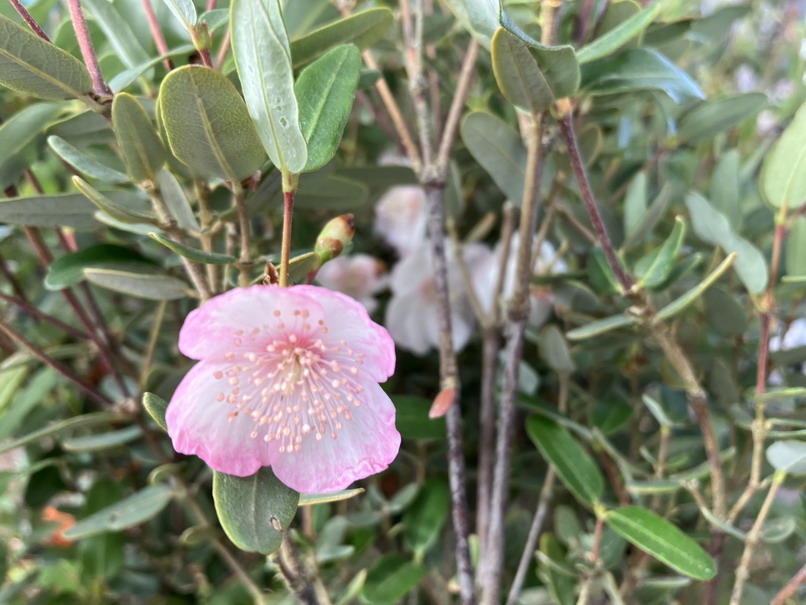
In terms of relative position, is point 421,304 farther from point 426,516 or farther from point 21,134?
point 21,134

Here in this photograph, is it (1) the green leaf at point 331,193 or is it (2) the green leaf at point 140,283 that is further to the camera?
(1) the green leaf at point 331,193

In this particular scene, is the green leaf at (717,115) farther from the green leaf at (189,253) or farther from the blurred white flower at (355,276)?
the green leaf at (189,253)

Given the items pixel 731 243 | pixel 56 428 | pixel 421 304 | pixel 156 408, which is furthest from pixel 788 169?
pixel 56 428

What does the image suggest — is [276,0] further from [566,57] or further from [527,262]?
[527,262]

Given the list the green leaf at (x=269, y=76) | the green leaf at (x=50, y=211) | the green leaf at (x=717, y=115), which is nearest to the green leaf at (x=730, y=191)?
the green leaf at (x=717, y=115)

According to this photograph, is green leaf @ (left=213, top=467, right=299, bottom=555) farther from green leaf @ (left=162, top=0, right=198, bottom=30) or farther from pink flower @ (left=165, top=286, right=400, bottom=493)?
green leaf @ (left=162, top=0, right=198, bottom=30)

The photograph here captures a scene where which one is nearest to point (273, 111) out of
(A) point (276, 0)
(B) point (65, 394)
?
(A) point (276, 0)

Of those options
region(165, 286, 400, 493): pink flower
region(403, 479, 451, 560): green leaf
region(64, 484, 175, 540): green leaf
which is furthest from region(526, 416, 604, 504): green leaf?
region(64, 484, 175, 540): green leaf
